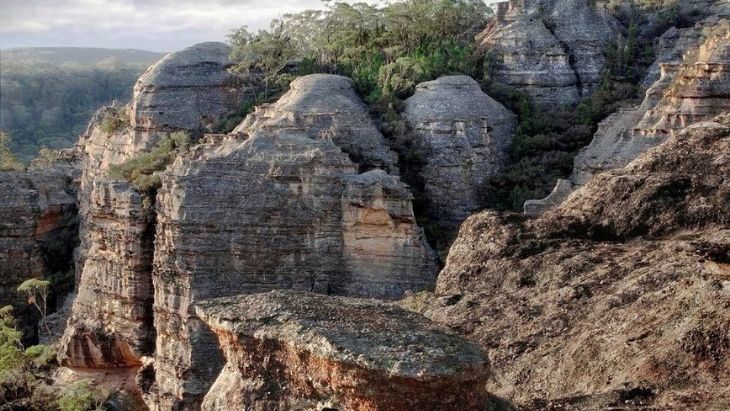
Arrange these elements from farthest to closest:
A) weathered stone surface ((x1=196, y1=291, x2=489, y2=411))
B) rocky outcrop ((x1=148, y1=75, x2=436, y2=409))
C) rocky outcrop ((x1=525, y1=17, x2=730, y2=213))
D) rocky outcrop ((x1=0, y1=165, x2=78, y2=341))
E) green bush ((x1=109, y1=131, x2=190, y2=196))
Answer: rocky outcrop ((x1=0, y1=165, x2=78, y2=341)), green bush ((x1=109, y1=131, x2=190, y2=196)), rocky outcrop ((x1=148, y1=75, x2=436, y2=409)), rocky outcrop ((x1=525, y1=17, x2=730, y2=213)), weathered stone surface ((x1=196, y1=291, x2=489, y2=411))

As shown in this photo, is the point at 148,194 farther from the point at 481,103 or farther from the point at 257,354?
the point at 257,354

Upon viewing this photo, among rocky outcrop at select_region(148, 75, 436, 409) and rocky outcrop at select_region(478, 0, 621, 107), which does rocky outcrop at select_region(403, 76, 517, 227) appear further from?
rocky outcrop at select_region(478, 0, 621, 107)

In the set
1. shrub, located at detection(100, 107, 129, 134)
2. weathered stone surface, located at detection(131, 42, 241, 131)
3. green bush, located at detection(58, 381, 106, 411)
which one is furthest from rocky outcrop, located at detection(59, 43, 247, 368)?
shrub, located at detection(100, 107, 129, 134)

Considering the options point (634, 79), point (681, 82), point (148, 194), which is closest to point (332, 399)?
point (681, 82)

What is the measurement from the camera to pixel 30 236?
28.5m

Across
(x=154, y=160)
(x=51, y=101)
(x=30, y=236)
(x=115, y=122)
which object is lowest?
(x=30, y=236)

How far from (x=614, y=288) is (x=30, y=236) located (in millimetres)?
24503

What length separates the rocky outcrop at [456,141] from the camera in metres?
21.7

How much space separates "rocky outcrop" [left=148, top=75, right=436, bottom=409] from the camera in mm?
18859

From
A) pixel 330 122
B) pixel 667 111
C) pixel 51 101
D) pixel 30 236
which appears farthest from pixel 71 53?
pixel 667 111

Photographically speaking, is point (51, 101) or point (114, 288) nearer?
point (114, 288)

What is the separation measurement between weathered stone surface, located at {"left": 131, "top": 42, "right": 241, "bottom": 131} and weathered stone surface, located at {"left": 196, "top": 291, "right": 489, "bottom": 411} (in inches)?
762

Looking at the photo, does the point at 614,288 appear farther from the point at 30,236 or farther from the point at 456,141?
the point at 30,236

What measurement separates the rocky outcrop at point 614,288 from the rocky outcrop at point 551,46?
1576 cm
